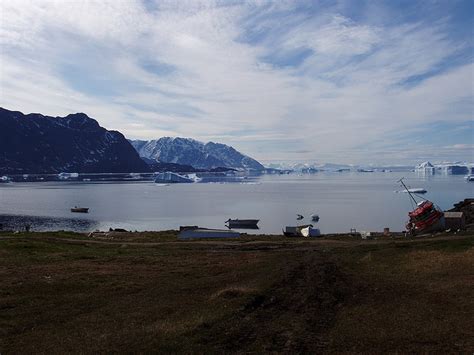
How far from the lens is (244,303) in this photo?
20.0m

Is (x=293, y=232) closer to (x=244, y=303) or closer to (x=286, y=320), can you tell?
(x=244, y=303)

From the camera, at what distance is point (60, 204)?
150875mm

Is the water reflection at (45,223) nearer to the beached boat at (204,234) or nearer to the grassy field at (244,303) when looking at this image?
the beached boat at (204,234)

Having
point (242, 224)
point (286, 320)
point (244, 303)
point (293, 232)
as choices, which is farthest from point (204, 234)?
point (286, 320)

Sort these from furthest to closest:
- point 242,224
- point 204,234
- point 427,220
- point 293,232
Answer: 1. point 242,224
2. point 293,232
3. point 204,234
4. point 427,220

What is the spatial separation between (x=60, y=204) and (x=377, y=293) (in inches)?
5735

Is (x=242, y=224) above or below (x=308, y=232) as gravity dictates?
below

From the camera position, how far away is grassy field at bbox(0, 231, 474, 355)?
15211 mm

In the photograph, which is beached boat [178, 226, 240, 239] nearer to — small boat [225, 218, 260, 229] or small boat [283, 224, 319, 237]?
small boat [283, 224, 319, 237]

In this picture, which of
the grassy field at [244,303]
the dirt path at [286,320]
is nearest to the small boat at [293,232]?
the grassy field at [244,303]

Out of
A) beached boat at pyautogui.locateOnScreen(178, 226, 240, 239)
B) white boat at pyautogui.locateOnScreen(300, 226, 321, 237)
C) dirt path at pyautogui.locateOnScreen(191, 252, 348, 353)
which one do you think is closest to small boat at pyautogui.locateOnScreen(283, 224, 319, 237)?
white boat at pyautogui.locateOnScreen(300, 226, 321, 237)

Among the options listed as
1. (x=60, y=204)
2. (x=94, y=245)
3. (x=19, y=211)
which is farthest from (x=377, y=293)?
(x=60, y=204)

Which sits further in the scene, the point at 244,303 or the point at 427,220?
the point at 427,220

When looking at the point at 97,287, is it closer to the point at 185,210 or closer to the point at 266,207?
the point at 185,210
